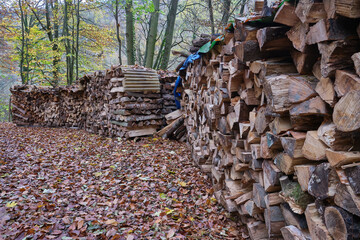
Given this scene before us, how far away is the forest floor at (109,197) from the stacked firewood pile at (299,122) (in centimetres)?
58

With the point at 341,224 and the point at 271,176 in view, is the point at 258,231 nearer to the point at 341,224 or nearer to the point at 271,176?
the point at 271,176

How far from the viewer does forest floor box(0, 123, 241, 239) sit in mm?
2402

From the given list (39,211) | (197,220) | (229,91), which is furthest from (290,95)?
(39,211)

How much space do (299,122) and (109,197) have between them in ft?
8.71

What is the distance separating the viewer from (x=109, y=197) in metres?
3.13

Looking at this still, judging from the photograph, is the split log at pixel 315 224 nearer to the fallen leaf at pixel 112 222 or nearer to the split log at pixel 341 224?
the split log at pixel 341 224

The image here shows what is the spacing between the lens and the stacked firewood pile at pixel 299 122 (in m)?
1.17

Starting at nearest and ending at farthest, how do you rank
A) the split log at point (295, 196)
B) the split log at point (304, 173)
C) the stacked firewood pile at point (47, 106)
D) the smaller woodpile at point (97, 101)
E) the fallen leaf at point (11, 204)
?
the split log at point (304, 173) < the split log at point (295, 196) < the fallen leaf at point (11, 204) < the smaller woodpile at point (97, 101) < the stacked firewood pile at point (47, 106)

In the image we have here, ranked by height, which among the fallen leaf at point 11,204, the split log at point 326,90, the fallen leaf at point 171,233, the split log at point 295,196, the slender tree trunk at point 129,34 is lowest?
the fallen leaf at point 171,233

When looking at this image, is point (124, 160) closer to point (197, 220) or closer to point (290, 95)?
point (197, 220)

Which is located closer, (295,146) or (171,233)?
(295,146)

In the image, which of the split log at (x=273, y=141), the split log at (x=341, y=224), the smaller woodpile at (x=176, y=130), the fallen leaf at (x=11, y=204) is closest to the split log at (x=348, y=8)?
the split log at (x=273, y=141)

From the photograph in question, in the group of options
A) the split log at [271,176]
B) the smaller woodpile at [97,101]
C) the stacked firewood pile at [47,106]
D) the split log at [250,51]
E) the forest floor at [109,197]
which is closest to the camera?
the split log at [271,176]

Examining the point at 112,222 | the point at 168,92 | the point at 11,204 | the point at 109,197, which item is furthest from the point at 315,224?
the point at 168,92
